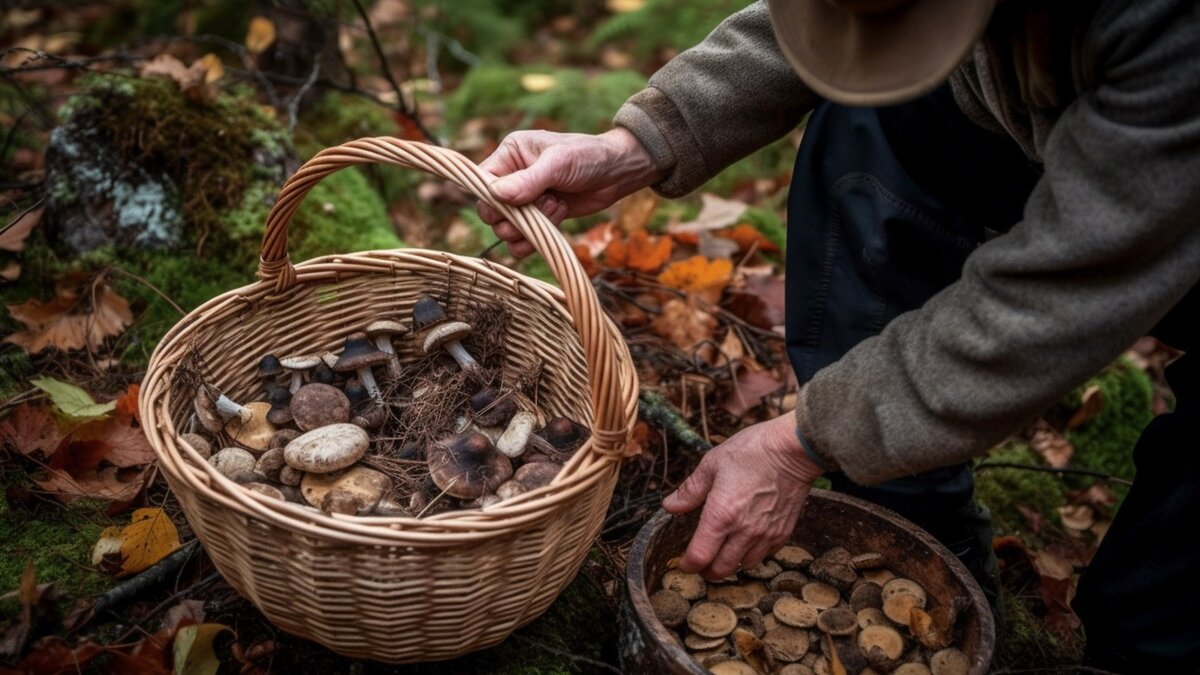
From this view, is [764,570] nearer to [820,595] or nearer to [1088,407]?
[820,595]

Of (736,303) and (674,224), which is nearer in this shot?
(736,303)

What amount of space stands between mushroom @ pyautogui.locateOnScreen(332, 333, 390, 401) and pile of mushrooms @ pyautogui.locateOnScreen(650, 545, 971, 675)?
0.84 metres

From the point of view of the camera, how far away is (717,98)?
206 cm

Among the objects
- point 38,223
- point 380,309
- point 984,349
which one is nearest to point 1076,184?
point 984,349

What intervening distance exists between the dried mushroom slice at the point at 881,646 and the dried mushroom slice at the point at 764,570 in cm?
24

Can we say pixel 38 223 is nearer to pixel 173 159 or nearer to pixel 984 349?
pixel 173 159

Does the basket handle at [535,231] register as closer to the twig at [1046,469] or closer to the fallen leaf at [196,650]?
the fallen leaf at [196,650]

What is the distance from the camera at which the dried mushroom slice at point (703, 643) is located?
1793 mm

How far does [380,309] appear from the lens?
2.31 meters

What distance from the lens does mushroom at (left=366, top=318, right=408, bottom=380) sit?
7.14ft

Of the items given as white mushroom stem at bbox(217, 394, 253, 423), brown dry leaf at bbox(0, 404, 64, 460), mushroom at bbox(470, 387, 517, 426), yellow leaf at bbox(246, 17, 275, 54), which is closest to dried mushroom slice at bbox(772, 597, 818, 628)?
mushroom at bbox(470, 387, 517, 426)

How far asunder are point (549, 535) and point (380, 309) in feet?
3.21

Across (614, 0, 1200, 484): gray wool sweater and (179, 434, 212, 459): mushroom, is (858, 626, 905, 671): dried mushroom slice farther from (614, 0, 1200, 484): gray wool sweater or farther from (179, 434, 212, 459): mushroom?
(179, 434, 212, 459): mushroom

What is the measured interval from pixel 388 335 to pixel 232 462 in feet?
1.79
